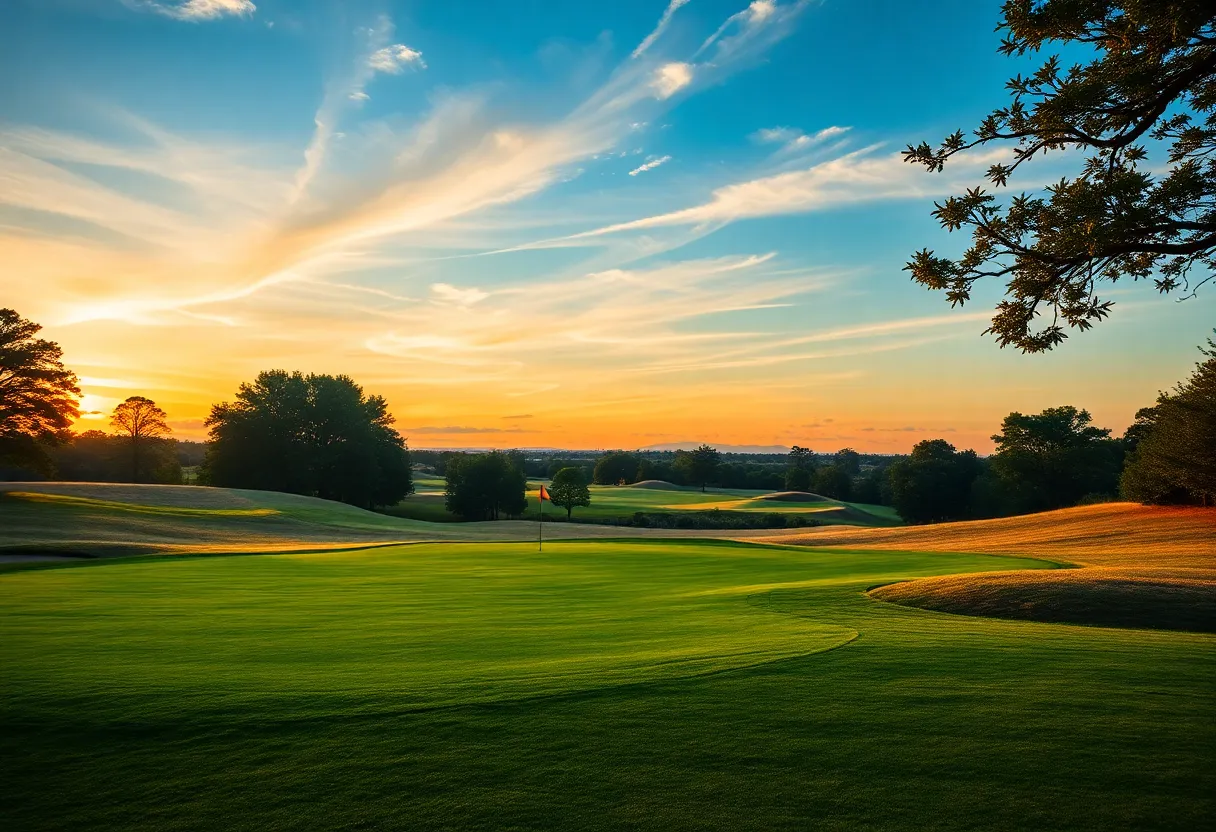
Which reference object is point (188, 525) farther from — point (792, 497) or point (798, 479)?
point (798, 479)

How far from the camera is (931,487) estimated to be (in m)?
92.6

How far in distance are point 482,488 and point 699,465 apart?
5902cm

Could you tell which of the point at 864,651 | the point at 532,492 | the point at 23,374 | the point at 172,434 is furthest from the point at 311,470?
the point at 864,651

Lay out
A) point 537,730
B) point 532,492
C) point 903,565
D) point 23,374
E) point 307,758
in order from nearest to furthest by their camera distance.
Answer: point 307,758, point 537,730, point 903,565, point 23,374, point 532,492

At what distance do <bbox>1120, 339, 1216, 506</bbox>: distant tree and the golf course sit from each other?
3020cm

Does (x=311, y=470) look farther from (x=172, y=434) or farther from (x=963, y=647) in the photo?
(x=963, y=647)

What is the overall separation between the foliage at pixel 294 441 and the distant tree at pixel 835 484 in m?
74.1

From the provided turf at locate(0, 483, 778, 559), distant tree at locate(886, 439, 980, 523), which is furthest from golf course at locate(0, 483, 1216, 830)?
distant tree at locate(886, 439, 980, 523)

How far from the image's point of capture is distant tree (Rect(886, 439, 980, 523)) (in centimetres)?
9262

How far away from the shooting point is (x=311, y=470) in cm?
7675

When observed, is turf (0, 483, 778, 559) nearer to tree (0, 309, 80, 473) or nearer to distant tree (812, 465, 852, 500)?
tree (0, 309, 80, 473)

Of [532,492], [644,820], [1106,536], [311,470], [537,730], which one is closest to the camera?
[644,820]

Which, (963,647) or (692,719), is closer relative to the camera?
(692,719)

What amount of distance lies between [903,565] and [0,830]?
1027 inches
